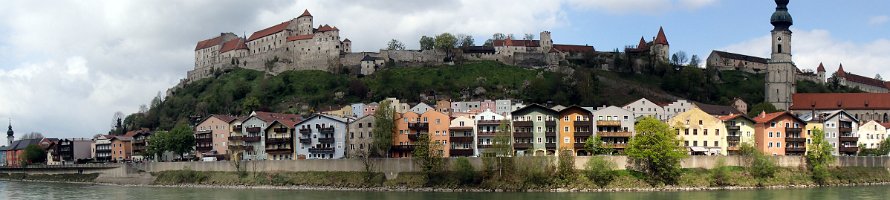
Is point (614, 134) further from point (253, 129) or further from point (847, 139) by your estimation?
point (253, 129)

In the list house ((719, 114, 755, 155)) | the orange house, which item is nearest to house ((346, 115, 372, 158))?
house ((719, 114, 755, 155))

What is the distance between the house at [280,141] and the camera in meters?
85.7

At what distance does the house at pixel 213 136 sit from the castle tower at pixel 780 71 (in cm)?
6053

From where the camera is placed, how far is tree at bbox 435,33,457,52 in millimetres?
140250

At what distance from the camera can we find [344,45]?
141 meters

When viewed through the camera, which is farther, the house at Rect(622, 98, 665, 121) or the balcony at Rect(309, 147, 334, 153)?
the house at Rect(622, 98, 665, 121)

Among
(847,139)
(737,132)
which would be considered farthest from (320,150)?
(847,139)

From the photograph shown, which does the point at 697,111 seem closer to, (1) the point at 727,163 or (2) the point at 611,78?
(1) the point at 727,163

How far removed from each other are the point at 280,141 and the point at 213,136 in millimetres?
11319

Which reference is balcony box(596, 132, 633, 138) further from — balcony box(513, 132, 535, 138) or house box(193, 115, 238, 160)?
house box(193, 115, 238, 160)

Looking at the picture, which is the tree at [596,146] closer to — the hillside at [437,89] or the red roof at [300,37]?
the hillside at [437,89]

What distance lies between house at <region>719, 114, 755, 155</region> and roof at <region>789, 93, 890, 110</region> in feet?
119

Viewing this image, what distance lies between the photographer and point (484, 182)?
6775 cm

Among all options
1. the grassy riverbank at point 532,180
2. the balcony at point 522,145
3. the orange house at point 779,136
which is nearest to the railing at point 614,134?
the balcony at point 522,145
